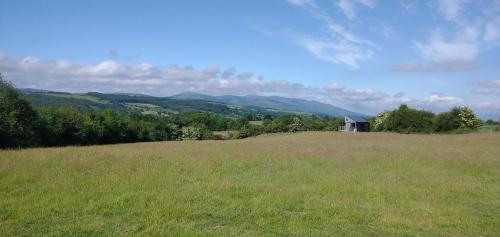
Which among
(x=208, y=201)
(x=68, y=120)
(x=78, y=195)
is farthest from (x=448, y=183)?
(x=68, y=120)

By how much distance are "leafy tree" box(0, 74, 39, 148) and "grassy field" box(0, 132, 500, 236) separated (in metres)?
34.8

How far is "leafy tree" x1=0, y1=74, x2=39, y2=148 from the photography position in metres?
46.9

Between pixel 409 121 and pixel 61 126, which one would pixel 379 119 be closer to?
pixel 409 121

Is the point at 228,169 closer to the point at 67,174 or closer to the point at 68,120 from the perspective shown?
the point at 67,174

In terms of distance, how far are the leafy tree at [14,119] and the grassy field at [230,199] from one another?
3483cm

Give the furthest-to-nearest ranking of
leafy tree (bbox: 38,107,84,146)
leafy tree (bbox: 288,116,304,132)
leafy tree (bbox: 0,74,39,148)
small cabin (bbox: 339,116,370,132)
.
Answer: leafy tree (bbox: 288,116,304,132), small cabin (bbox: 339,116,370,132), leafy tree (bbox: 38,107,84,146), leafy tree (bbox: 0,74,39,148)

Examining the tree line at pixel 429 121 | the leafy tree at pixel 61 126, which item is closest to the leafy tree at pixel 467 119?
the tree line at pixel 429 121

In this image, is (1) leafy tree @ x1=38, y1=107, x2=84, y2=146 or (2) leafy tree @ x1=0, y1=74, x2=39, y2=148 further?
(1) leafy tree @ x1=38, y1=107, x2=84, y2=146

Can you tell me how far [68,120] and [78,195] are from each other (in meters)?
60.8

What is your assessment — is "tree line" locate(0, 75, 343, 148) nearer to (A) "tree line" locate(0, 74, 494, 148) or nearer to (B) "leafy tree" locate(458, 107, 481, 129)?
(A) "tree line" locate(0, 74, 494, 148)

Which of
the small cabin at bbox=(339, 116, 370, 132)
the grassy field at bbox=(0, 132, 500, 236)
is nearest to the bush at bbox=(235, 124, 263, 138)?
the small cabin at bbox=(339, 116, 370, 132)

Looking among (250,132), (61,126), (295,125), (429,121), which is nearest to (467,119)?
(429,121)

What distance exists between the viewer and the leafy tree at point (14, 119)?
46.9 m

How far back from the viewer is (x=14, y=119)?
156 ft
